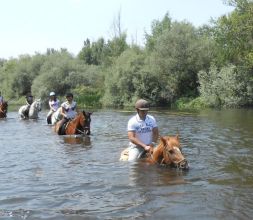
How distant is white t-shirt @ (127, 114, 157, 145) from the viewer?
468 inches

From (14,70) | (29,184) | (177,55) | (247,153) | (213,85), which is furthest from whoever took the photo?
(14,70)

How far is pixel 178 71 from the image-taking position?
193 ft

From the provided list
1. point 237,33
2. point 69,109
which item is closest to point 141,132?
point 69,109

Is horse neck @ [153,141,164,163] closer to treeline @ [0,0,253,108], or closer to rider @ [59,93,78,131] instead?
rider @ [59,93,78,131]

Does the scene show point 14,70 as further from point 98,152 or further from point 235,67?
point 98,152

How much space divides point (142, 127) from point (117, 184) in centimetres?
209

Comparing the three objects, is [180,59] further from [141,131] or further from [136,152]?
[141,131]

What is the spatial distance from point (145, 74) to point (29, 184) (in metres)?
50.4

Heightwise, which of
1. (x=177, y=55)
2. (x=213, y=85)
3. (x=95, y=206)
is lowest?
(x=95, y=206)

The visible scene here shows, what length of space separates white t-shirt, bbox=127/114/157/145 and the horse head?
0.83 metres

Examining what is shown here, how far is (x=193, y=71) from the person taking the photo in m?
58.8

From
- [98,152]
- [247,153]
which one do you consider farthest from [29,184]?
[247,153]

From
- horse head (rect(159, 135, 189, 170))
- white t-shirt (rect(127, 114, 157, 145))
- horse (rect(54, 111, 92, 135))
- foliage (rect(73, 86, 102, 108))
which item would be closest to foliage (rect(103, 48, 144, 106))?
foliage (rect(73, 86, 102, 108))

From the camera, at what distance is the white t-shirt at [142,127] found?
39.0 ft
